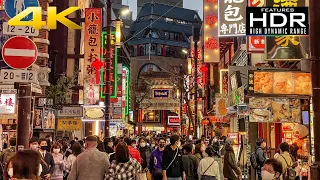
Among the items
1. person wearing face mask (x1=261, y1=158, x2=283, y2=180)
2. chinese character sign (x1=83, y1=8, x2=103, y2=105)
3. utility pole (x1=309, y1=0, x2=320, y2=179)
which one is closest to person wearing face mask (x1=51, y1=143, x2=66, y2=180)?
person wearing face mask (x1=261, y1=158, x2=283, y2=180)

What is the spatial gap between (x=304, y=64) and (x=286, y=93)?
511 cm

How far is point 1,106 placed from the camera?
14867mm

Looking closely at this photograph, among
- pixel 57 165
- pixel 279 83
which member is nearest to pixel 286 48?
pixel 279 83

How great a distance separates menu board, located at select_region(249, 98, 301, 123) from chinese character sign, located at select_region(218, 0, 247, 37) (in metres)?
4.85

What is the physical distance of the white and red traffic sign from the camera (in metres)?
9.55

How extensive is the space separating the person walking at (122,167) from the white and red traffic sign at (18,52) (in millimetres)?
3009

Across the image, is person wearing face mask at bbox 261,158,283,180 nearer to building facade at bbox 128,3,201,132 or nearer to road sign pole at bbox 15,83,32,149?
road sign pole at bbox 15,83,32,149

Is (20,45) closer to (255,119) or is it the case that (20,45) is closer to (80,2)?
(255,119)

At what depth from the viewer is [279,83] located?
15148mm

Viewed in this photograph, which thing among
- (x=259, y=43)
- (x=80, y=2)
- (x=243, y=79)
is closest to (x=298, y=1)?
(x=259, y=43)

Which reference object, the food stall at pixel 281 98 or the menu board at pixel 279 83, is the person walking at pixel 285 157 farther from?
the menu board at pixel 279 83

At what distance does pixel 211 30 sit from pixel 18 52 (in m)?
20.1

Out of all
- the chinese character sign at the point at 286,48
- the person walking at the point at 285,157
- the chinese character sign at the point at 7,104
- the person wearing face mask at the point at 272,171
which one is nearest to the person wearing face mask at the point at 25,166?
the person wearing face mask at the point at 272,171

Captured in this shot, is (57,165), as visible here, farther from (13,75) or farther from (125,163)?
(125,163)
